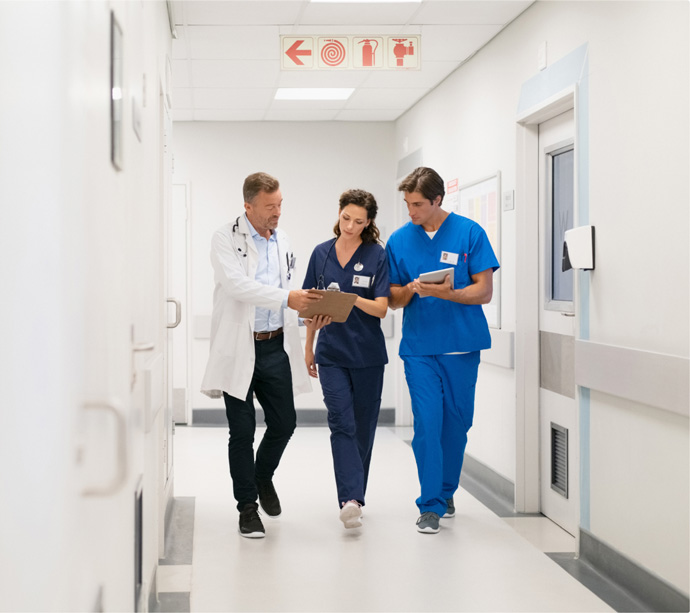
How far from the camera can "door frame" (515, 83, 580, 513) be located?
174 inches

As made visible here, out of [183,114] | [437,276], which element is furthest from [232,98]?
[437,276]

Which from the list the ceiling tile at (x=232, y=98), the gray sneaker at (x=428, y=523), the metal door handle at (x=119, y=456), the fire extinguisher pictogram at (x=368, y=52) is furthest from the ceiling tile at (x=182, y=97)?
the metal door handle at (x=119, y=456)

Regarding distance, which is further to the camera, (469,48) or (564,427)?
(469,48)

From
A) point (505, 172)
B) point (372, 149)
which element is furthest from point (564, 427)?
point (372, 149)

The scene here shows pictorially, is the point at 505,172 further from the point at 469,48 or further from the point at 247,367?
the point at 247,367

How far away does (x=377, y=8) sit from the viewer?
175 inches

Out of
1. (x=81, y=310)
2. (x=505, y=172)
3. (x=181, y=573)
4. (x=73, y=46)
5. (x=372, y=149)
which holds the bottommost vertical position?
(x=181, y=573)

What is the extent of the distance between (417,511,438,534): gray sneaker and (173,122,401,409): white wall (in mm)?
3644

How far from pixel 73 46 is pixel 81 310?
379 millimetres

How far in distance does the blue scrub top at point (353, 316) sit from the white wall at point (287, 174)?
3.51 meters

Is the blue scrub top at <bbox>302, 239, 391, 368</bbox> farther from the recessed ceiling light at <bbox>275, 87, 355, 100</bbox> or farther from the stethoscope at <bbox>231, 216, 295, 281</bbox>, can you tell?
the recessed ceiling light at <bbox>275, 87, 355, 100</bbox>

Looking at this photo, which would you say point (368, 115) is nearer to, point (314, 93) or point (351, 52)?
point (314, 93)

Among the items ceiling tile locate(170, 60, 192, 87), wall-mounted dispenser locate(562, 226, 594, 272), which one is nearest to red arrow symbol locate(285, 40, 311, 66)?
ceiling tile locate(170, 60, 192, 87)

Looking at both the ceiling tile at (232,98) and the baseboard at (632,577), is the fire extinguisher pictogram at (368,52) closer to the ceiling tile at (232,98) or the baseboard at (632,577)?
the ceiling tile at (232,98)
